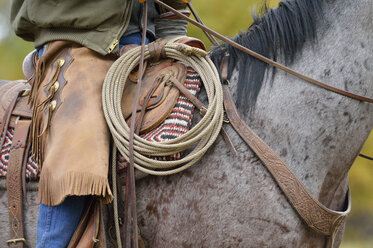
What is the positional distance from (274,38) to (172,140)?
82 cm

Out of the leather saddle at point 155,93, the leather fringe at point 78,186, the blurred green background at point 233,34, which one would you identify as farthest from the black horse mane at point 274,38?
the blurred green background at point 233,34

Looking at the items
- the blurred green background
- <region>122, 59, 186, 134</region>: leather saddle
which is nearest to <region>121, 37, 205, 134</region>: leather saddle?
<region>122, 59, 186, 134</region>: leather saddle

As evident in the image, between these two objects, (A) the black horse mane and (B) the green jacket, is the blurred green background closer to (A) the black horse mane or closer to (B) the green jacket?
(A) the black horse mane

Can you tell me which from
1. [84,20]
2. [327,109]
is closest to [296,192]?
[327,109]

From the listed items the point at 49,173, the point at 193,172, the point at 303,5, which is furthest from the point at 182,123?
the point at 303,5

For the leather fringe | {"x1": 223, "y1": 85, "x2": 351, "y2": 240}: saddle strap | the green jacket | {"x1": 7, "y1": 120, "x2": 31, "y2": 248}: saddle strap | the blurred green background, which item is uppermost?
the green jacket

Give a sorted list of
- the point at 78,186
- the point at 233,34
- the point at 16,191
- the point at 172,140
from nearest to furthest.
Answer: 1. the point at 78,186
2. the point at 172,140
3. the point at 16,191
4. the point at 233,34

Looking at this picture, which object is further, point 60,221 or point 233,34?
point 233,34

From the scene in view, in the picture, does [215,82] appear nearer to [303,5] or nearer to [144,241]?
[303,5]

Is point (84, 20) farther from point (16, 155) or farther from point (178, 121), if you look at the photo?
point (16, 155)

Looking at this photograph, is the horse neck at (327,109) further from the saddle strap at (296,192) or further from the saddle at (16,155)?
the saddle at (16,155)

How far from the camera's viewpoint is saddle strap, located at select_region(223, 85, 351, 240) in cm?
251

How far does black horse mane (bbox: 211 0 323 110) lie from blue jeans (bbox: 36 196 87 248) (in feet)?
3.45

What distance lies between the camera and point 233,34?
888 cm
